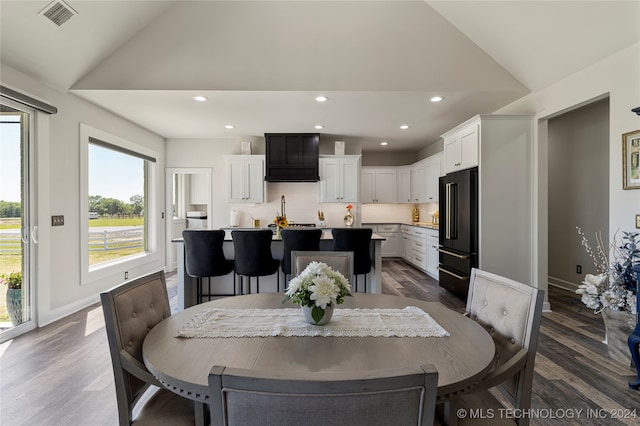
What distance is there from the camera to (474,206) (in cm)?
369

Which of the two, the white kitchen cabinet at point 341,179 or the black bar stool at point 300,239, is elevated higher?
the white kitchen cabinet at point 341,179

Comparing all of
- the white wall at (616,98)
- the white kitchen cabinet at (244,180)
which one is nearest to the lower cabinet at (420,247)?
the white wall at (616,98)

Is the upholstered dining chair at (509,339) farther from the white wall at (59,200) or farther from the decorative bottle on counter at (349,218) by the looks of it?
the decorative bottle on counter at (349,218)

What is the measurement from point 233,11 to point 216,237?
97.9 inches

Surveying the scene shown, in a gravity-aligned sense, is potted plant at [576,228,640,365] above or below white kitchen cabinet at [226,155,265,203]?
below


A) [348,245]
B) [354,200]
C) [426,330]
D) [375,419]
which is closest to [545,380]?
[426,330]

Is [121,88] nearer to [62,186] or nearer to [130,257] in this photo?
[62,186]

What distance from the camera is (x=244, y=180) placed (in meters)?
5.88

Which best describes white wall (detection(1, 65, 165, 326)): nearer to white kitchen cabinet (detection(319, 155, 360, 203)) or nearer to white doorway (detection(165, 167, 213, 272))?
white doorway (detection(165, 167, 213, 272))

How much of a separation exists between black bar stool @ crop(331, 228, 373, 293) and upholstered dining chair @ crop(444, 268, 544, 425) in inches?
67.7

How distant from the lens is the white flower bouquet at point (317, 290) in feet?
4.05

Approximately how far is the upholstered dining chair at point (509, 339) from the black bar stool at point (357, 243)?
1.72 m

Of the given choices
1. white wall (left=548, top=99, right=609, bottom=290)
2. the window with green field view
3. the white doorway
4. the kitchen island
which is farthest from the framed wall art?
the white doorway

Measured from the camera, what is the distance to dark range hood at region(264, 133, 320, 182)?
5.71m
